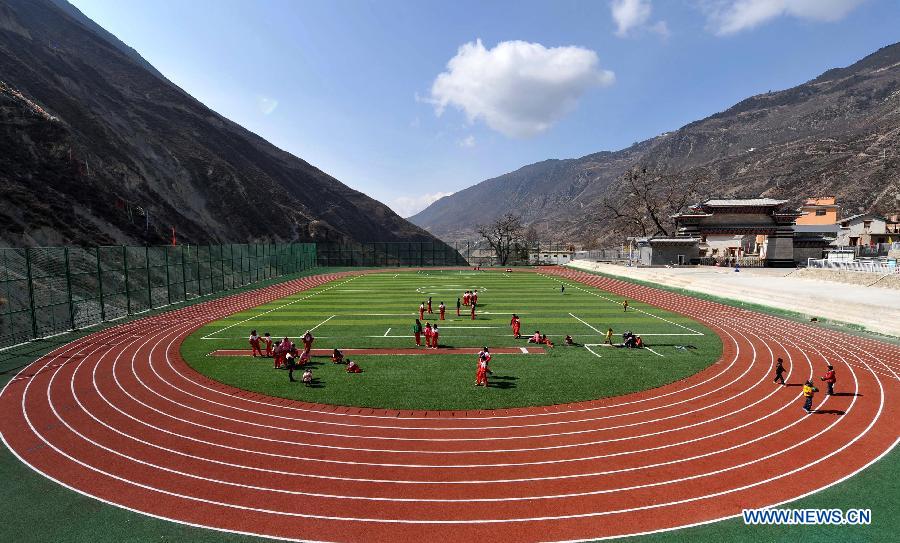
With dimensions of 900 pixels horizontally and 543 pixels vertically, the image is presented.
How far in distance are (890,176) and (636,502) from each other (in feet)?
482

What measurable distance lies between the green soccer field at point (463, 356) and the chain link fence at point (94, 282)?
21.0 feet

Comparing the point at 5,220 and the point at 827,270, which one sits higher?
the point at 5,220

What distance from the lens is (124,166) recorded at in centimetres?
6197

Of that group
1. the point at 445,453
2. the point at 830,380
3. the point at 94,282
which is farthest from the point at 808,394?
the point at 94,282

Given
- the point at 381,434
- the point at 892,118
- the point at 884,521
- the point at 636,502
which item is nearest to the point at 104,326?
the point at 381,434

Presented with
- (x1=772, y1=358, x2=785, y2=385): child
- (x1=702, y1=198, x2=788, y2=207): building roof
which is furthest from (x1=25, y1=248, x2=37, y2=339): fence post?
(x1=702, y1=198, x2=788, y2=207): building roof

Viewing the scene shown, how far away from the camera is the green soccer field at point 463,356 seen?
14.5 meters

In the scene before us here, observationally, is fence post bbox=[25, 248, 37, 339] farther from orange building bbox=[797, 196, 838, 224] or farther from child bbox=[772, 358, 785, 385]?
orange building bbox=[797, 196, 838, 224]

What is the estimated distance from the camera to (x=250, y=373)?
16703 millimetres

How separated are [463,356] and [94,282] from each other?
899 inches

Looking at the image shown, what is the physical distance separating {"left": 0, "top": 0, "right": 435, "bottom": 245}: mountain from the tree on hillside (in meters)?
56.1

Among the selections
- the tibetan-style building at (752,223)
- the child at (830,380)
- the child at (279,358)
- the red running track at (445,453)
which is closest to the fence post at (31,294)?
the red running track at (445,453)

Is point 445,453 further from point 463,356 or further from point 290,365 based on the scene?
Result: point 463,356

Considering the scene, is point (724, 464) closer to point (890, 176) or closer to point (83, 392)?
point (83, 392)
